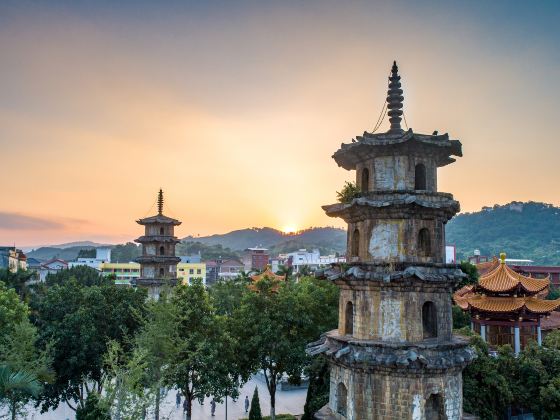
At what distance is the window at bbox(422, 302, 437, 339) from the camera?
52.2ft

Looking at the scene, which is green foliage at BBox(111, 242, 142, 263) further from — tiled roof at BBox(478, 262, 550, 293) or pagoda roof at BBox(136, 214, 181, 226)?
tiled roof at BBox(478, 262, 550, 293)

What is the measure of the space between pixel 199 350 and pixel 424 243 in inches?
607

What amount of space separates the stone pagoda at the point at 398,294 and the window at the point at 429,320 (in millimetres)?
34

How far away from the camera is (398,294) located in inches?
609

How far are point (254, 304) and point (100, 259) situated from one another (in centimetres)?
10641

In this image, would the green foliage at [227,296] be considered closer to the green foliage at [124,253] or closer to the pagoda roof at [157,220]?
the pagoda roof at [157,220]

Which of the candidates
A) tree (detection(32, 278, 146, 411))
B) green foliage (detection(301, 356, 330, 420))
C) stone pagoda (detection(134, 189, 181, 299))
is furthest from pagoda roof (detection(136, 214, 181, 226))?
green foliage (detection(301, 356, 330, 420))

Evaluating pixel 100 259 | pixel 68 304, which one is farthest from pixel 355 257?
pixel 100 259

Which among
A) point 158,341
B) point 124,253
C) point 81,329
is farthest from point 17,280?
point 124,253

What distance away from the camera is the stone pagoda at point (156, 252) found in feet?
140

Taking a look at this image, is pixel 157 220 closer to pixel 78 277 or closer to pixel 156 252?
pixel 156 252

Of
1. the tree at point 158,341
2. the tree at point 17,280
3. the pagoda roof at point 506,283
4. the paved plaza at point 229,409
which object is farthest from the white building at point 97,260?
the pagoda roof at point 506,283

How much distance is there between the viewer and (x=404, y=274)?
1493 cm

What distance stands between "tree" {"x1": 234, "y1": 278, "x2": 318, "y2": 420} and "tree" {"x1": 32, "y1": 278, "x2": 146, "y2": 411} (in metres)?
6.90
